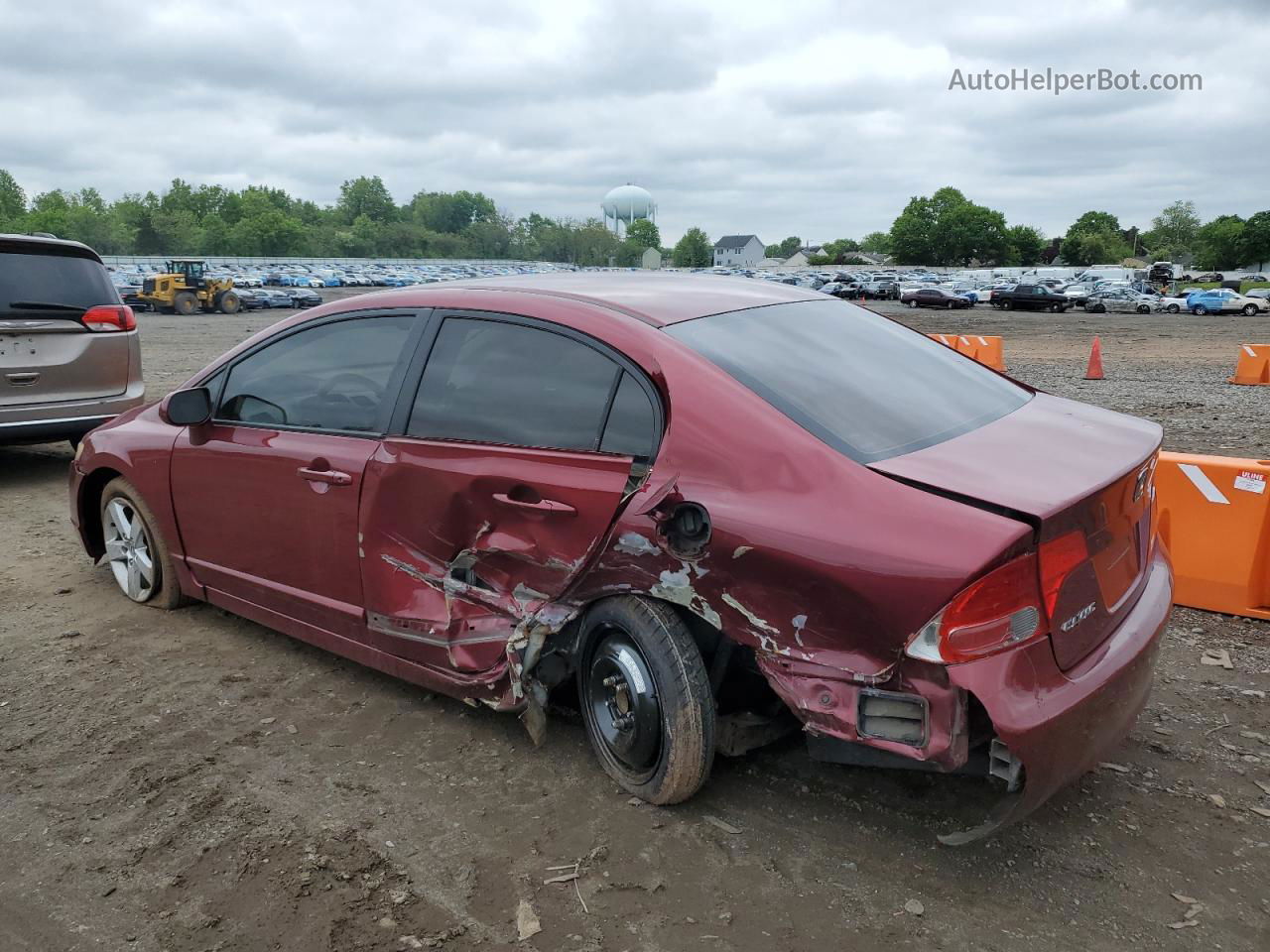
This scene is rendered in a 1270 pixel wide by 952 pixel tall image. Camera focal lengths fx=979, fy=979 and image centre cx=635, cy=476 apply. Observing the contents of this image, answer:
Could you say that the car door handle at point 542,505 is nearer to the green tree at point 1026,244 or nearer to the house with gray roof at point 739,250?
the green tree at point 1026,244

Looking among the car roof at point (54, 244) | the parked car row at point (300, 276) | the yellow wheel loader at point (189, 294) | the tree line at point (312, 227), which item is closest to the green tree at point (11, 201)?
the tree line at point (312, 227)

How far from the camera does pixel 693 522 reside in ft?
8.85

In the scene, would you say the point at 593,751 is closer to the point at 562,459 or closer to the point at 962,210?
the point at 562,459

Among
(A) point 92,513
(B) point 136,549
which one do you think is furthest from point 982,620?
(A) point 92,513

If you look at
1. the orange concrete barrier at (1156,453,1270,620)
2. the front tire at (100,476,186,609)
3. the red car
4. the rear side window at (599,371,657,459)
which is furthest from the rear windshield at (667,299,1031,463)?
the front tire at (100,476,186,609)

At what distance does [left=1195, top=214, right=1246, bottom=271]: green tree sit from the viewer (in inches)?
3880

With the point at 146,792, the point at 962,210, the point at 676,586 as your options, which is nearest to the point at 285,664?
the point at 146,792

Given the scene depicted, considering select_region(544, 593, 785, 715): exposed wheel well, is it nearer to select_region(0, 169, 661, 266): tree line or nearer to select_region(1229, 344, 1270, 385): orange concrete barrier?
select_region(1229, 344, 1270, 385): orange concrete barrier

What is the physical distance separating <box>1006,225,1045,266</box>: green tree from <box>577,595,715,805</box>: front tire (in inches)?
5189

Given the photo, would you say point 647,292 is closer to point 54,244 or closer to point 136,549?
point 136,549

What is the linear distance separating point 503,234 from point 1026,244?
75.3 metres

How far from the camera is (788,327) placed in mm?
3344

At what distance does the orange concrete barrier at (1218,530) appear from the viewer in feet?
14.7

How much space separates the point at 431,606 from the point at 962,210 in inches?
5011
